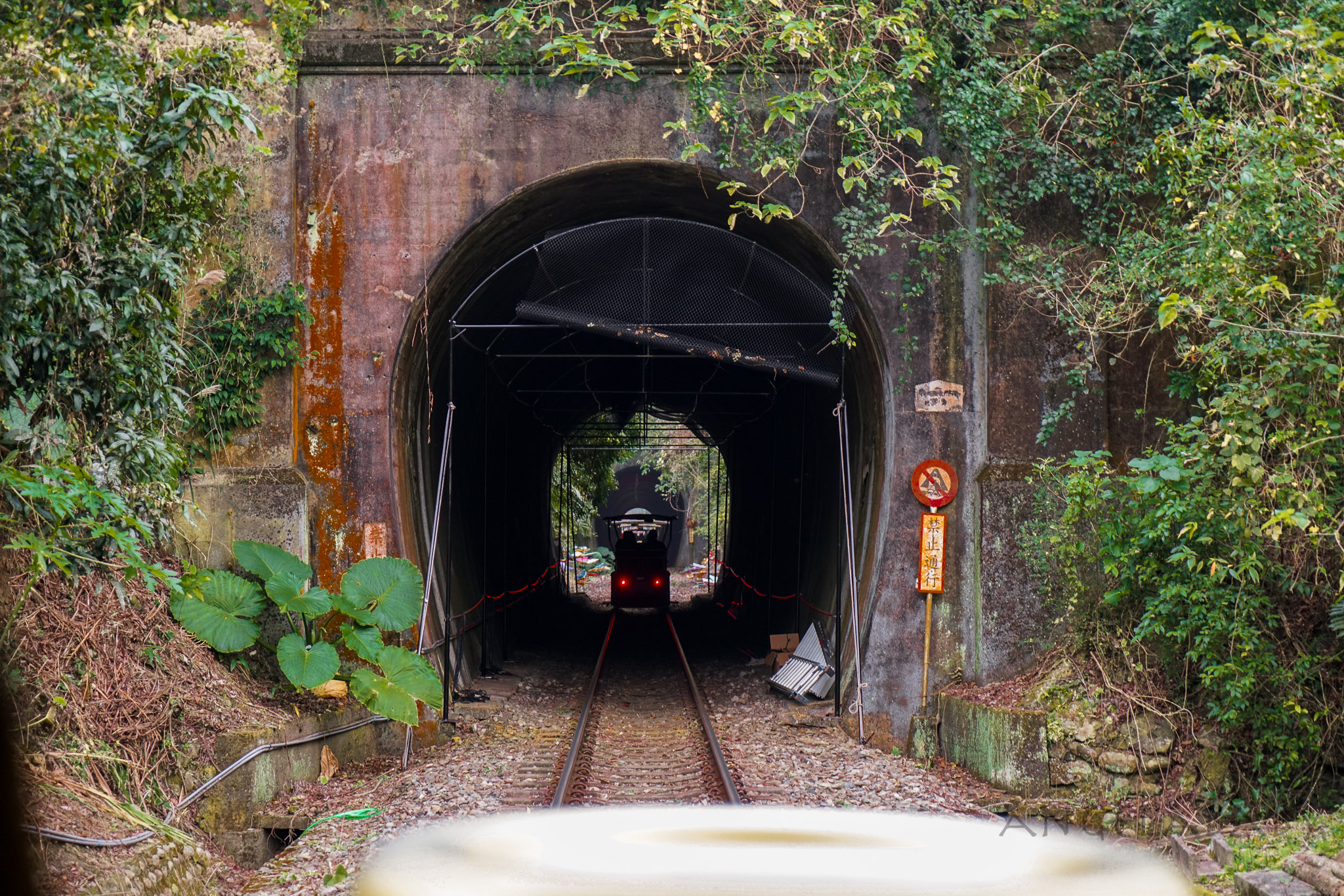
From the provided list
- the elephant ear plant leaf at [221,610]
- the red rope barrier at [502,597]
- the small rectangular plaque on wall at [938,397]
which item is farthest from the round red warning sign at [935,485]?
the elephant ear plant leaf at [221,610]

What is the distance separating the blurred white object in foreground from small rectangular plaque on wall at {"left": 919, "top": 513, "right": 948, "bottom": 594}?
7.02 m

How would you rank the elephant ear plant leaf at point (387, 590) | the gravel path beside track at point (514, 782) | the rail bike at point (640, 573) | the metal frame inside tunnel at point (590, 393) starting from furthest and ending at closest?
the rail bike at point (640, 573) < the metal frame inside tunnel at point (590, 393) < the elephant ear plant leaf at point (387, 590) < the gravel path beside track at point (514, 782)

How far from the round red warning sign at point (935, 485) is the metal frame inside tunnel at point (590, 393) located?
76 centimetres

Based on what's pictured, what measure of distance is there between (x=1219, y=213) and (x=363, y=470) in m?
6.82

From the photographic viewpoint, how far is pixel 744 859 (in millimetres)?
1958

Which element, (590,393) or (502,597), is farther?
(590,393)

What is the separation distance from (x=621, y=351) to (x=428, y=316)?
7.52m

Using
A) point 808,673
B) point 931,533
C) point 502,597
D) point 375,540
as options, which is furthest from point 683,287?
point 502,597

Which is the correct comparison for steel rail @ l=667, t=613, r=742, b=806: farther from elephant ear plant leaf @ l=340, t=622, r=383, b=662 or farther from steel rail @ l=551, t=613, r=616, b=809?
elephant ear plant leaf @ l=340, t=622, r=383, b=662

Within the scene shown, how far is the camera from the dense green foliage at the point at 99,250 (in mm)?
5723

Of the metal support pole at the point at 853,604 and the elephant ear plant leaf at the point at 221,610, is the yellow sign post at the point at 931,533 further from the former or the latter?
the elephant ear plant leaf at the point at 221,610

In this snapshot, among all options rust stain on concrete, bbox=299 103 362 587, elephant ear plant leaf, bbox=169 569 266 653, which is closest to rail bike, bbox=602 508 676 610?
rust stain on concrete, bbox=299 103 362 587

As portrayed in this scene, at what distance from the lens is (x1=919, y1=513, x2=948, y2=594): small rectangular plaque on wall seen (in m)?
9.30

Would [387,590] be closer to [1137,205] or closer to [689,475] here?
[1137,205]
